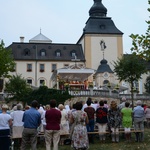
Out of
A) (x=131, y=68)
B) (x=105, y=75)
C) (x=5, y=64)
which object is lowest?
(x=131, y=68)

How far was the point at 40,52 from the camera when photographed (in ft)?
192

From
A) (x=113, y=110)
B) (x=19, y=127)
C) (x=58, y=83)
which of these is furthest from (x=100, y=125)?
(x=58, y=83)

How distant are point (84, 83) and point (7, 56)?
30.3 feet

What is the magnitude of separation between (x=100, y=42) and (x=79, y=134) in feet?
161

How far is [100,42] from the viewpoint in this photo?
5759 centimetres

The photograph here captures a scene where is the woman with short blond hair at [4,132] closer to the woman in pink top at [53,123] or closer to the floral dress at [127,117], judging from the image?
the woman in pink top at [53,123]

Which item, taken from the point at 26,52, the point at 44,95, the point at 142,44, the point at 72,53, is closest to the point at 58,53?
the point at 72,53

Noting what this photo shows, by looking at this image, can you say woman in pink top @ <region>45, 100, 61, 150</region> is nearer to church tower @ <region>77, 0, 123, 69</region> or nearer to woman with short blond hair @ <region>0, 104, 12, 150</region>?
woman with short blond hair @ <region>0, 104, 12, 150</region>

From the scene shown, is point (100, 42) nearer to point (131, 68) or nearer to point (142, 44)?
point (131, 68)

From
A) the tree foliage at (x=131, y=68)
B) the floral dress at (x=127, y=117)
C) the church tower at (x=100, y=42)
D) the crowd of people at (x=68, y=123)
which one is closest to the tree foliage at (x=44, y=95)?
the tree foliage at (x=131, y=68)

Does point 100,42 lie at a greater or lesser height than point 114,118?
greater

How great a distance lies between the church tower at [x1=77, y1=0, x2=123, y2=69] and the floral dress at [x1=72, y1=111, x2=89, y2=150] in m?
46.8

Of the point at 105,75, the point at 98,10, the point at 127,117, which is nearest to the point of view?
the point at 127,117

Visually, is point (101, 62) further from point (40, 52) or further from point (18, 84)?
point (18, 84)
